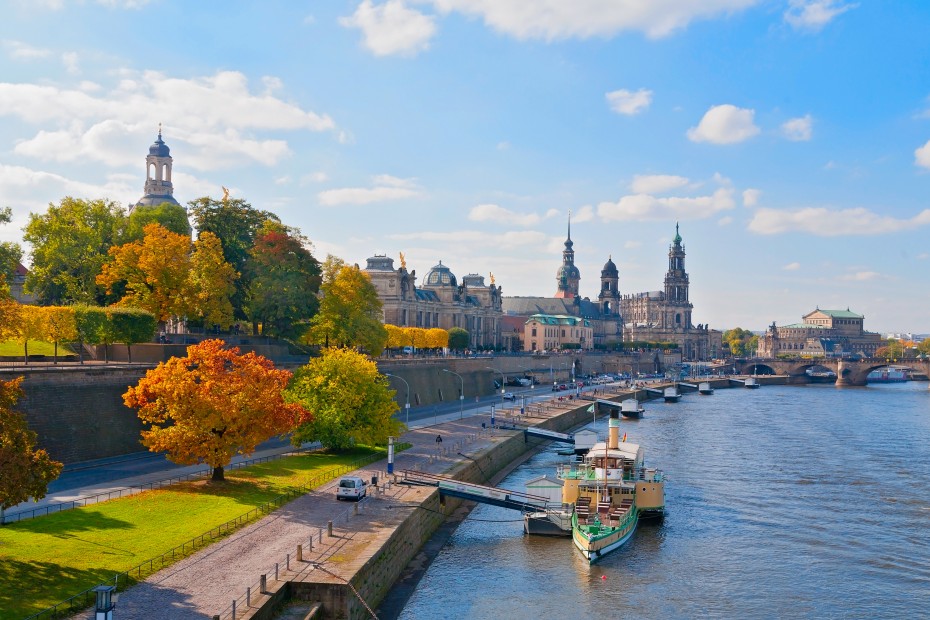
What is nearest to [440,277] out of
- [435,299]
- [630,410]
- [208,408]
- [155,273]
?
[435,299]

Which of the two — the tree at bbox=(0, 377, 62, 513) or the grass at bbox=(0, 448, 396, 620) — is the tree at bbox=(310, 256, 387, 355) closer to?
the grass at bbox=(0, 448, 396, 620)

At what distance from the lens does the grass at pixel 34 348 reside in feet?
213

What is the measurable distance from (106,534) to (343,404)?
24.7 meters

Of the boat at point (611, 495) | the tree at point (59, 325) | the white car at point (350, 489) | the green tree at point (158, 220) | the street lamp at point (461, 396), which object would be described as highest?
the green tree at point (158, 220)

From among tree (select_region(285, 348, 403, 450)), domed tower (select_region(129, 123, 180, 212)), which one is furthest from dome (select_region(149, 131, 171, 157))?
tree (select_region(285, 348, 403, 450))

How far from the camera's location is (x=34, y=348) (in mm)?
67062

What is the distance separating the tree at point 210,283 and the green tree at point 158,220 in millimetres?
9150

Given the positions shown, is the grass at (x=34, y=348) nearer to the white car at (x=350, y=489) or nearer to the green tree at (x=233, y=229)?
the green tree at (x=233, y=229)

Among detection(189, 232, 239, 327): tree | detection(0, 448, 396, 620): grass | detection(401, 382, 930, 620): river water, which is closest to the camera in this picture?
detection(0, 448, 396, 620): grass

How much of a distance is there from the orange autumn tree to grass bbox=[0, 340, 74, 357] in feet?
77.2

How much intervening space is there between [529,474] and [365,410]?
1803 centimetres

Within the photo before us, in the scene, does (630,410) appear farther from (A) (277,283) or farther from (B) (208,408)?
(B) (208,408)

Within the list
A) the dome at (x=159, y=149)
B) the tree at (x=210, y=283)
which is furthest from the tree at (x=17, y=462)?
the dome at (x=159, y=149)

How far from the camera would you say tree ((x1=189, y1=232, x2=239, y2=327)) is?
74.4 m
